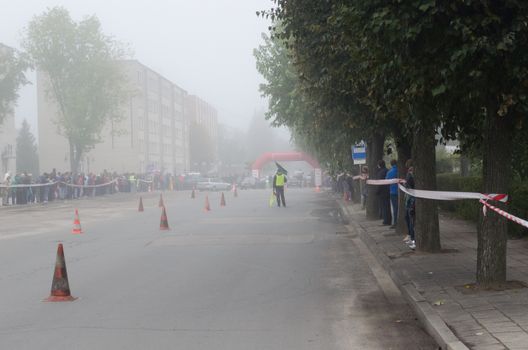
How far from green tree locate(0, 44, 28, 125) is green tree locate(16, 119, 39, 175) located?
39.3 m

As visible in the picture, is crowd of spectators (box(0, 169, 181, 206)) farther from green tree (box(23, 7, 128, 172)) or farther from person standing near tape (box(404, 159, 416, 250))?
person standing near tape (box(404, 159, 416, 250))

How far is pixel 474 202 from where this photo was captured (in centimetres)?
1761

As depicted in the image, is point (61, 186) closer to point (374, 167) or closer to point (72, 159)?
point (72, 159)

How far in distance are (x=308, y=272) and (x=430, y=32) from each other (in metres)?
5.06

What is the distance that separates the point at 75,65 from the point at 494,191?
5180 centimetres

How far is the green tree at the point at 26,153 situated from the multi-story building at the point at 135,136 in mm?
3238

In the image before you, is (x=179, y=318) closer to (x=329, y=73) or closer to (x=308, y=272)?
(x=308, y=272)

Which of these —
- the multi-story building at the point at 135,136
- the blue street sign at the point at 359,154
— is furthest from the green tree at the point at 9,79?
the blue street sign at the point at 359,154

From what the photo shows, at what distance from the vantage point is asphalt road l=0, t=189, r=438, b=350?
6703 millimetres

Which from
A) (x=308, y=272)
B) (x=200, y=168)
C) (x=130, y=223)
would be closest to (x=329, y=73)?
(x=308, y=272)

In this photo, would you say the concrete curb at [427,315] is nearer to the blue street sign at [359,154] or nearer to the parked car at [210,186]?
the blue street sign at [359,154]

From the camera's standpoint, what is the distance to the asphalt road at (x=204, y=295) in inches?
264

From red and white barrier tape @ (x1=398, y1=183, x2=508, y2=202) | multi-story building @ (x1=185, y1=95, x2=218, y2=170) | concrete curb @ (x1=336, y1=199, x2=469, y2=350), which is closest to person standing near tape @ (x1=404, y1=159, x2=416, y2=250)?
red and white barrier tape @ (x1=398, y1=183, x2=508, y2=202)

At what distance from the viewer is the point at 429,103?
808 cm
